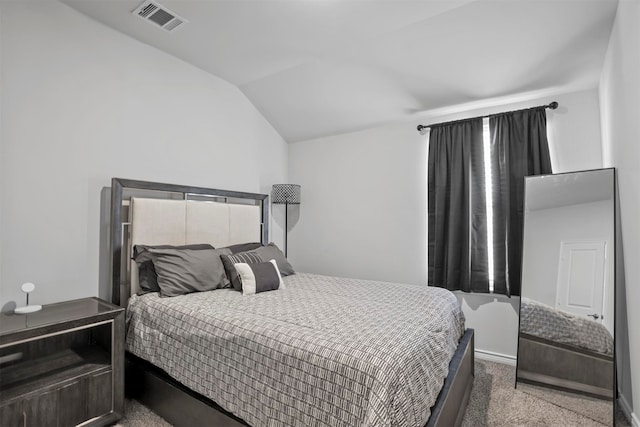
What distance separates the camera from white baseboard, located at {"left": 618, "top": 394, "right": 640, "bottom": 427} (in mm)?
1804

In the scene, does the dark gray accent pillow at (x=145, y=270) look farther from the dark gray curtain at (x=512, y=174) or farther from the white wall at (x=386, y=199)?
the dark gray curtain at (x=512, y=174)

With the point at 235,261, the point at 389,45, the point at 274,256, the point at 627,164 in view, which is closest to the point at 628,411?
the point at 627,164

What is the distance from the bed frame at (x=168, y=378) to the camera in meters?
1.66

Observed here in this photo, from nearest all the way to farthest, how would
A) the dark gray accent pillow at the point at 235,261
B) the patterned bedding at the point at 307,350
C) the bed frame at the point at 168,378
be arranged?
the patterned bedding at the point at 307,350, the bed frame at the point at 168,378, the dark gray accent pillow at the point at 235,261

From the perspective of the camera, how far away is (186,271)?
2412mm

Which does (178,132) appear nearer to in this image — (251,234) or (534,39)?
(251,234)

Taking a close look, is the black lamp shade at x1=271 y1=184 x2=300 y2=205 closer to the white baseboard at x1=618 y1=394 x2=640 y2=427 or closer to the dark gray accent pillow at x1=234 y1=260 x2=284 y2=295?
the dark gray accent pillow at x1=234 y1=260 x2=284 y2=295

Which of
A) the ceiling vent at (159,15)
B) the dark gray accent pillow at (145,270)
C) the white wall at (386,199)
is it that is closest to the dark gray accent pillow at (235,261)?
the dark gray accent pillow at (145,270)

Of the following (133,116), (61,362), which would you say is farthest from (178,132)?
(61,362)

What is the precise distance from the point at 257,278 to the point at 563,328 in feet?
7.70

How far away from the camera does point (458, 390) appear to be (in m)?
1.91

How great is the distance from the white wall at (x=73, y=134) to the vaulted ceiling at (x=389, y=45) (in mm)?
239

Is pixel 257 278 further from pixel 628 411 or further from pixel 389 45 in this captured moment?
pixel 628 411

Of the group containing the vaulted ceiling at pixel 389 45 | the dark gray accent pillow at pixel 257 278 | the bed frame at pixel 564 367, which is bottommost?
the bed frame at pixel 564 367
